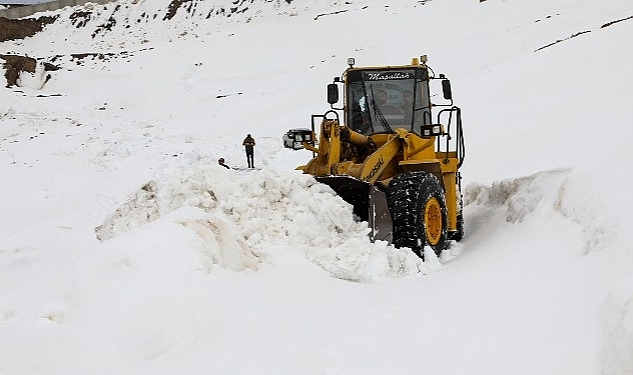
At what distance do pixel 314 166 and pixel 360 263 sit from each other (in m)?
2.29

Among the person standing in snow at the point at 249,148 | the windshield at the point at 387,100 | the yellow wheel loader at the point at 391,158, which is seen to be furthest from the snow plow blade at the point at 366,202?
the person standing in snow at the point at 249,148

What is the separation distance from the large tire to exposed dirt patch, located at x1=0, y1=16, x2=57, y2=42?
1479 inches

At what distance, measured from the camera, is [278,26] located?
112 ft

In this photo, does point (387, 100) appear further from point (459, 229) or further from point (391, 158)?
point (459, 229)

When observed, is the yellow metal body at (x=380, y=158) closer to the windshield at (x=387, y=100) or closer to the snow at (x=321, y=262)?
the windshield at (x=387, y=100)

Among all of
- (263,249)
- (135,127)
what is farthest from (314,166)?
(135,127)

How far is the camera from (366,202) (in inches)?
266

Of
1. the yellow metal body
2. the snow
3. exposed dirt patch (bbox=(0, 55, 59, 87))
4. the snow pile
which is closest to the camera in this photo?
the snow

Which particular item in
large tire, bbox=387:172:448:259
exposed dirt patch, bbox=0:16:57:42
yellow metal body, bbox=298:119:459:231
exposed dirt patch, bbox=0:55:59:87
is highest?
exposed dirt patch, bbox=0:16:57:42

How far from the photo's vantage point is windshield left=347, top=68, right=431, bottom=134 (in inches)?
332

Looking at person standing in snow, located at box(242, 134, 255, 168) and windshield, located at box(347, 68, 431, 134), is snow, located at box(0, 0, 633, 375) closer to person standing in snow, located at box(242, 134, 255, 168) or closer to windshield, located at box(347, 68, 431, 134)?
person standing in snow, located at box(242, 134, 255, 168)

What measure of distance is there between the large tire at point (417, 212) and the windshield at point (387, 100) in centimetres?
124

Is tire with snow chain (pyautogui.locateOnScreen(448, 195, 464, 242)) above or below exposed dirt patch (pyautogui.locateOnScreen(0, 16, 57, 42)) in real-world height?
below

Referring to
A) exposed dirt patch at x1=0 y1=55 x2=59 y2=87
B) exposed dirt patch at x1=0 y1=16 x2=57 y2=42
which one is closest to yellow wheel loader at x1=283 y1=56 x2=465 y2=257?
exposed dirt patch at x1=0 y1=55 x2=59 y2=87
